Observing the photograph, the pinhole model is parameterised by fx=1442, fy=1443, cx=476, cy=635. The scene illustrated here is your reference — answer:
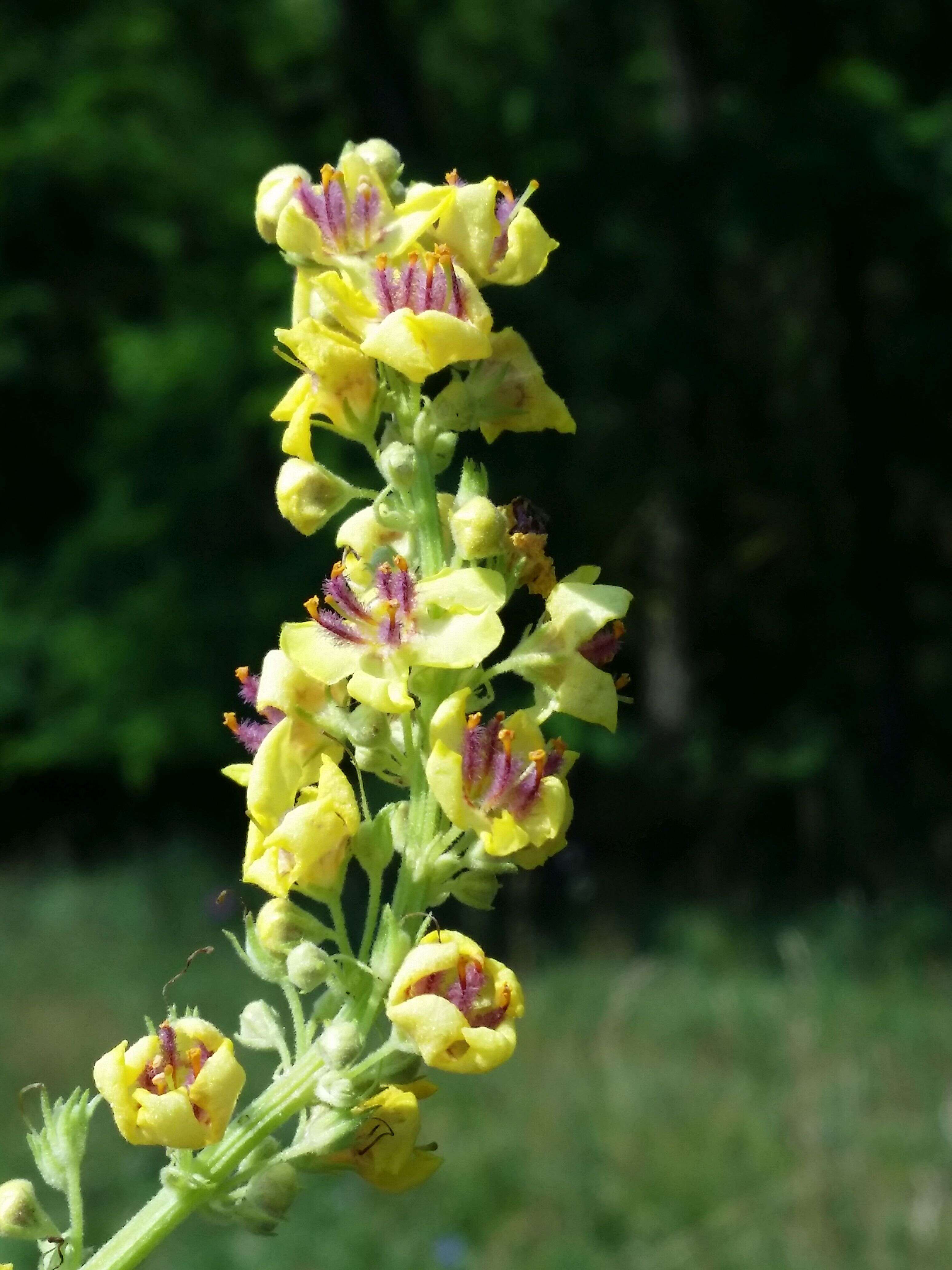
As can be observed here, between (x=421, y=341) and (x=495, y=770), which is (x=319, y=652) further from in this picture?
(x=421, y=341)

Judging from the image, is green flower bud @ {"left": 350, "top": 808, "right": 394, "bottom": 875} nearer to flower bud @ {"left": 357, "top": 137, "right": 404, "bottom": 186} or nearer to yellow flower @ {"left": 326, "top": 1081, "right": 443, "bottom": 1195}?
yellow flower @ {"left": 326, "top": 1081, "right": 443, "bottom": 1195}

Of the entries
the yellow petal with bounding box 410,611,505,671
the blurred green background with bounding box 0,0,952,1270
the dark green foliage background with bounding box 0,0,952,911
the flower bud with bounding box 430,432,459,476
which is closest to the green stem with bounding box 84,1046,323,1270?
the yellow petal with bounding box 410,611,505,671

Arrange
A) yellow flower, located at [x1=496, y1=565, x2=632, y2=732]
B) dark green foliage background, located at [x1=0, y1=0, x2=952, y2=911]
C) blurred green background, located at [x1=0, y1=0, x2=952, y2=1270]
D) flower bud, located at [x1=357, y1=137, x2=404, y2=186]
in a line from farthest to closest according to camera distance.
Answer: dark green foliage background, located at [x1=0, y1=0, x2=952, y2=911] < blurred green background, located at [x1=0, y1=0, x2=952, y2=1270] < flower bud, located at [x1=357, y1=137, x2=404, y2=186] < yellow flower, located at [x1=496, y1=565, x2=632, y2=732]

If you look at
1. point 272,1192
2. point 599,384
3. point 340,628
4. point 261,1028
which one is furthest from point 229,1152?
point 599,384

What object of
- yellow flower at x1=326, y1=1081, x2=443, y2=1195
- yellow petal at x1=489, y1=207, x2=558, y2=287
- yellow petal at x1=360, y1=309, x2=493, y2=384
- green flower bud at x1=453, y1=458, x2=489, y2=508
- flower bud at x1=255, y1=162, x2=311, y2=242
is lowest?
yellow flower at x1=326, y1=1081, x2=443, y2=1195

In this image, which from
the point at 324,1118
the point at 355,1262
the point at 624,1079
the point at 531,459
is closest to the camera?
the point at 324,1118

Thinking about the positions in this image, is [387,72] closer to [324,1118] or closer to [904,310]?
[904,310]

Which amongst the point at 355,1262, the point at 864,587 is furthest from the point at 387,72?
the point at 355,1262

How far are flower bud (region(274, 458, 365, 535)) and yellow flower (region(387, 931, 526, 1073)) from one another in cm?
54

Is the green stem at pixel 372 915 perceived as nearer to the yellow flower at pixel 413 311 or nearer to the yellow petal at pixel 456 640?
the yellow petal at pixel 456 640

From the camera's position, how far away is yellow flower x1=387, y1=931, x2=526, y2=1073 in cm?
Result: 145

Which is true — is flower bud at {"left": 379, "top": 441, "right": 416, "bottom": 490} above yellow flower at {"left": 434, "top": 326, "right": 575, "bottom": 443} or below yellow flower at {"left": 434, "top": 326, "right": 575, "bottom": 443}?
below

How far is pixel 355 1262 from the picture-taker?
6082 mm

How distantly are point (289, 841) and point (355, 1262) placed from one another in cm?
513
